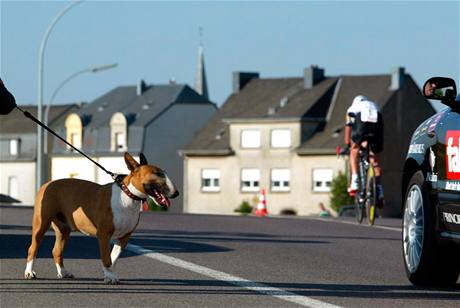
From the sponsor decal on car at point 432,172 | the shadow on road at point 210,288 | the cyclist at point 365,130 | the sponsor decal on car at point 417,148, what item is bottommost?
the shadow on road at point 210,288

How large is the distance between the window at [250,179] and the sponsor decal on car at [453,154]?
342ft

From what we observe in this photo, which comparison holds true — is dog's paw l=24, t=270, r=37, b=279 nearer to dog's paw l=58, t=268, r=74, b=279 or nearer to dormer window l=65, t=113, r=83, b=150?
dog's paw l=58, t=268, r=74, b=279

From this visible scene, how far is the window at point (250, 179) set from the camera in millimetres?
116450

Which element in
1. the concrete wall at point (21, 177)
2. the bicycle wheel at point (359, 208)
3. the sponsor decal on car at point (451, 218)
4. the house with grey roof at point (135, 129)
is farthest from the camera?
the concrete wall at point (21, 177)

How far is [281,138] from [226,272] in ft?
336

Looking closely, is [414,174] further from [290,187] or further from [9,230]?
[290,187]

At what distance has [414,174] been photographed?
505 inches

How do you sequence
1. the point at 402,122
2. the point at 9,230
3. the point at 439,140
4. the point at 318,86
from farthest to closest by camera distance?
the point at 318,86, the point at 402,122, the point at 9,230, the point at 439,140

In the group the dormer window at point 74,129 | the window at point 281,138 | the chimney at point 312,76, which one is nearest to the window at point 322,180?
the window at point 281,138

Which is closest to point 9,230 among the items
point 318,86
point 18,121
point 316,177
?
point 316,177

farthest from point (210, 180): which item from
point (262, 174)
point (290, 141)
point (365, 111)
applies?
point (365, 111)

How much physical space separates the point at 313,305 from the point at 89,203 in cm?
238

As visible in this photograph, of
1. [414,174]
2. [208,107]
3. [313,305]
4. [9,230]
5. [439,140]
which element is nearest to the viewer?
[313,305]

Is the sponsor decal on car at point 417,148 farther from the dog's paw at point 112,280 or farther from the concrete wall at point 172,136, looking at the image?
the concrete wall at point 172,136
